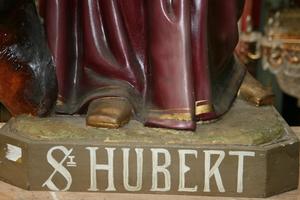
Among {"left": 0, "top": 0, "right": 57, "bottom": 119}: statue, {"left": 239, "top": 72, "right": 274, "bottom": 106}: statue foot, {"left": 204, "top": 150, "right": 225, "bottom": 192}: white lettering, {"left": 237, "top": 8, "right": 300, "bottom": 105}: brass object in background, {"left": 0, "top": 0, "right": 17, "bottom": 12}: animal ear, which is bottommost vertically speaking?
{"left": 237, "top": 8, "right": 300, "bottom": 105}: brass object in background

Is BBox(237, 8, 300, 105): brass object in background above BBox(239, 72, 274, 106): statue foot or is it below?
below

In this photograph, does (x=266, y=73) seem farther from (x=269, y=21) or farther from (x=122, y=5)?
(x=122, y=5)

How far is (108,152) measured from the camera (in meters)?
1.01

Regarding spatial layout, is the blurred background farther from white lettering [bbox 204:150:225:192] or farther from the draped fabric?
white lettering [bbox 204:150:225:192]

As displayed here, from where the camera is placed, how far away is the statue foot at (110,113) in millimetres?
1041

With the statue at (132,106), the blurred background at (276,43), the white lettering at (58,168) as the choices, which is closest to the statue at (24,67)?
the statue at (132,106)

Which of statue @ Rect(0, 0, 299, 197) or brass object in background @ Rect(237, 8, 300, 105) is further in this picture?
brass object in background @ Rect(237, 8, 300, 105)

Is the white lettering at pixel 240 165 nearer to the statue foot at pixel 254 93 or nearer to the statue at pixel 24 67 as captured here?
the statue foot at pixel 254 93

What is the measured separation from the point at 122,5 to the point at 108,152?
0.24m

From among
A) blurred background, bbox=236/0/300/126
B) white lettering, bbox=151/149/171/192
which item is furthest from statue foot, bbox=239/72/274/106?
blurred background, bbox=236/0/300/126

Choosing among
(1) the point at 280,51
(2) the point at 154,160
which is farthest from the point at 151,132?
(1) the point at 280,51

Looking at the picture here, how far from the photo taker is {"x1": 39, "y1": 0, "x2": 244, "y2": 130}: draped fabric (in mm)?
1031

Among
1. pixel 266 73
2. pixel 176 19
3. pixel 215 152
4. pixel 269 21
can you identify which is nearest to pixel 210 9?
pixel 176 19

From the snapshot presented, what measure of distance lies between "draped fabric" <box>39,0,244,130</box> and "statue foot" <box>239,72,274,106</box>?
0.05 meters
